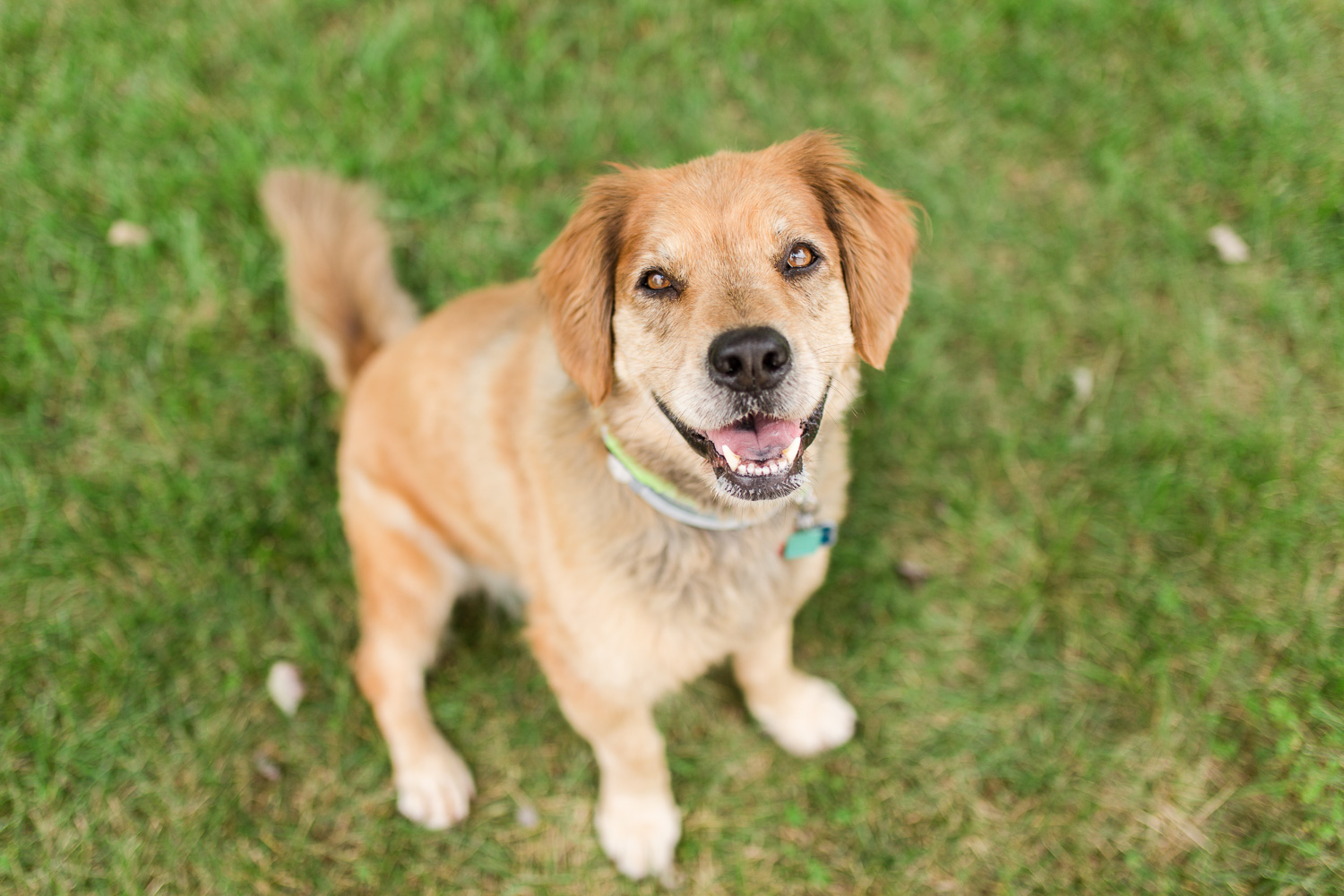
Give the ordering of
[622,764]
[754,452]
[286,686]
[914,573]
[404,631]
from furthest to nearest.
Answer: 1. [914,573]
2. [286,686]
3. [404,631]
4. [622,764]
5. [754,452]

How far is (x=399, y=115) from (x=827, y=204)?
2963 millimetres

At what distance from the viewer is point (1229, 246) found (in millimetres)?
4172

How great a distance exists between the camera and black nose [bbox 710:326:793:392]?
82.9 inches

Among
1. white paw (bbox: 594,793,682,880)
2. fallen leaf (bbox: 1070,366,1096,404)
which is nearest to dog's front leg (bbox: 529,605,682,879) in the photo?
white paw (bbox: 594,793,682,880)

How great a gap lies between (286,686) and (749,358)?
265 cm

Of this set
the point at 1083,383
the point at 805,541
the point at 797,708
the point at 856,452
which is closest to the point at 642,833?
the point at 797,708

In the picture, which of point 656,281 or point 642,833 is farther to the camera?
point 642,833

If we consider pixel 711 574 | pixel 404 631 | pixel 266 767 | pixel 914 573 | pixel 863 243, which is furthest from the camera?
pixel 914 573

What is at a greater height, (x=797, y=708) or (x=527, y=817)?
(x=797, y=708)

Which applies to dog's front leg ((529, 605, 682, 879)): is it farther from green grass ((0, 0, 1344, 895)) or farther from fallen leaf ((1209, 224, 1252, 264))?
fallen leaf ((1209, 224, 1252, 264))

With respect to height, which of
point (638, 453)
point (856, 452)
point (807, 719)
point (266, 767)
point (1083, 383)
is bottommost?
point (266, 767)

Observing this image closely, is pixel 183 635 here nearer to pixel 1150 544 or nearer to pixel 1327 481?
pixel 1150 544

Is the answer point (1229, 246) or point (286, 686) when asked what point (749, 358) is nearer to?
point (286, 686)

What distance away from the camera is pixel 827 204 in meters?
2.51
